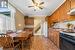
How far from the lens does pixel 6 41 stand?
4.59 meters

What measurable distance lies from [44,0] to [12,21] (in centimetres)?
233

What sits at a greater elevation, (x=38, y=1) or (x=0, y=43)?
(x=38, y=1)

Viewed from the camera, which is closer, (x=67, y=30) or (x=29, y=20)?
(x=67, y=30)

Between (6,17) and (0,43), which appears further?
(6,17)

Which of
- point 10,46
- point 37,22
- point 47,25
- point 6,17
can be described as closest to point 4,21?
point 6,17

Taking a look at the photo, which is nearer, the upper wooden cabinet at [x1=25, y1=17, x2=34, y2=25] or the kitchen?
the kitchen

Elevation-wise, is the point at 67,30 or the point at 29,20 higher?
the point at 29,20

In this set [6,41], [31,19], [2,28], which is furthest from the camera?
[31,19]

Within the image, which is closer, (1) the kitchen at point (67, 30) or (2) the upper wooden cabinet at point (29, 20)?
(1) the kitchen at point (67, 30)

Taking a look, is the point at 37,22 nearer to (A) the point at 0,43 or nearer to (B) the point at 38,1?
(B) the point at 38,1

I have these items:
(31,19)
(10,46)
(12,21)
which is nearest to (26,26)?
(31,19)

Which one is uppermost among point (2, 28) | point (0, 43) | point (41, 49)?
point (2, 28)

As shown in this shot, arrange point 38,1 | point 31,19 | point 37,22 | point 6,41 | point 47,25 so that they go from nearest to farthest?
point 6,41 < point 38,1 < point 47,25 < point 31,19 < point 37,22

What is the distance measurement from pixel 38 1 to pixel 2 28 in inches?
97.9
